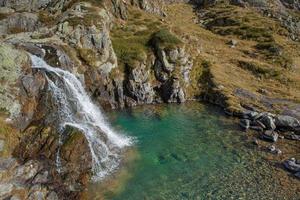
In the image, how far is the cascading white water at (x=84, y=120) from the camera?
143ft

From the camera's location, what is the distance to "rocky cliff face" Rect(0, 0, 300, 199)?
39469mm

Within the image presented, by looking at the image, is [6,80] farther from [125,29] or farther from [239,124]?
[125,29]

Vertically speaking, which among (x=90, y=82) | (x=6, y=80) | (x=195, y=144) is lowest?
(x=195, y=144)

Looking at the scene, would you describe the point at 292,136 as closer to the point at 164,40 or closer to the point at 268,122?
the point at 268,122

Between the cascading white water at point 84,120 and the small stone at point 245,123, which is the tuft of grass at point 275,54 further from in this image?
the cascading white water at point 84,120

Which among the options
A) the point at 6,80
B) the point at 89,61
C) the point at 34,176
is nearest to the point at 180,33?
the point at 89,61

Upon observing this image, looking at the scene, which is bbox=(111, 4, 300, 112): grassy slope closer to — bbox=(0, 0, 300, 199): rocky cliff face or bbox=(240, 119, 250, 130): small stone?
bbox=(0, 0, 300, 199): rocky cliff face

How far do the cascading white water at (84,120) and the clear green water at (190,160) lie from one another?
2.97 metres

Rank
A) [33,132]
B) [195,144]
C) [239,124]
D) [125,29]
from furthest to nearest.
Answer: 1. [125,29]
2. [239,124]
3. [195,144]
4. [33,132]

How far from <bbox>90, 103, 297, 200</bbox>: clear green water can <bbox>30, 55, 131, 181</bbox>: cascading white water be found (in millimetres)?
2969

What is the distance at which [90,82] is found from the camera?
2613 inches

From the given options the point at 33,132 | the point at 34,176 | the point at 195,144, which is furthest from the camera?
the point at 195,144

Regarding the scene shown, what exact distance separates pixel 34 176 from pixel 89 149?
27.0 feet

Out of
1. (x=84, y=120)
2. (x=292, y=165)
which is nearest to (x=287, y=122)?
(x=292, y=165)
